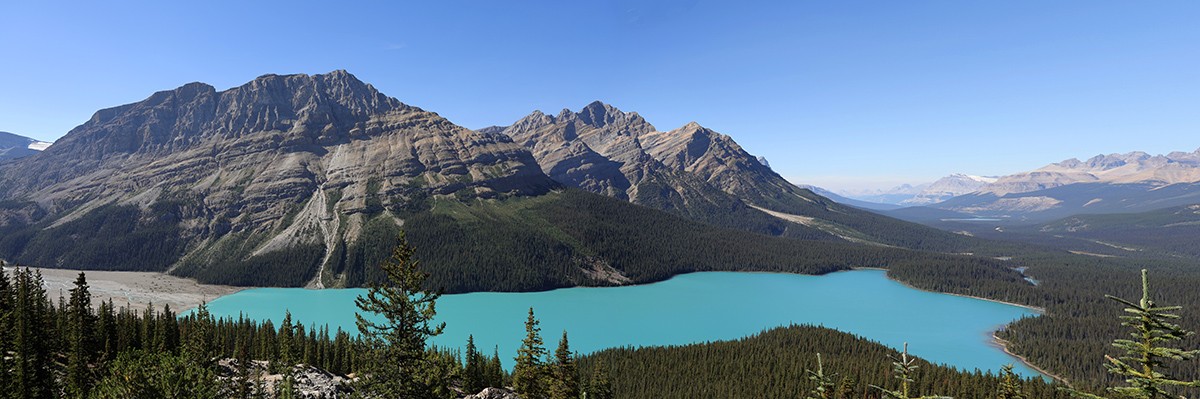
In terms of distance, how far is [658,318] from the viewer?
165000 millimetres

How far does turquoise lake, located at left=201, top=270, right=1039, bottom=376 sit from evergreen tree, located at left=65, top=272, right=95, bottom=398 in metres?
71.0

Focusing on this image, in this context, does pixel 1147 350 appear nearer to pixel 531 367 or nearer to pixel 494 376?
pixel 531 367

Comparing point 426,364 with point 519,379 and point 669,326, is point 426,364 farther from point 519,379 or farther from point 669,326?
point 669,326

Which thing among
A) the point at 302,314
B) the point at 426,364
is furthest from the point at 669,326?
the point at 426,364

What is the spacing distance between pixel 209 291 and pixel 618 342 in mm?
158801

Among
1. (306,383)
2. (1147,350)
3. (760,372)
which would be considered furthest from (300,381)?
(760,372)

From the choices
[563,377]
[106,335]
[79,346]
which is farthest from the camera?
[106,335]

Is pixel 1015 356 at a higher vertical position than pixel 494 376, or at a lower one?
lower

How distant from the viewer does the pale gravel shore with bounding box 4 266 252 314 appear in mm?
154250

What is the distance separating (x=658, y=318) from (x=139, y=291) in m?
173

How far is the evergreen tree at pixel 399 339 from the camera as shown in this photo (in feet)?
93.0

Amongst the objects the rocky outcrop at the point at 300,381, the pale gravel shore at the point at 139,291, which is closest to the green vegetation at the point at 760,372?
the rocky outcrop at the point at 300,381

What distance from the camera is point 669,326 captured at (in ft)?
508

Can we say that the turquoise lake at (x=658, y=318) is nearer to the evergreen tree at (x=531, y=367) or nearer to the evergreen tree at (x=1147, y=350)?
Answer: the evergreen tree at (x=531, y=367)
